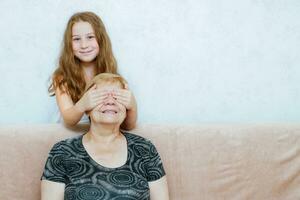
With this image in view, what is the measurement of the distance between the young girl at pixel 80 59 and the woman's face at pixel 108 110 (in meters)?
0.17

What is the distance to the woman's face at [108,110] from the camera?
176cm

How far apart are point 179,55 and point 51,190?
1015mm

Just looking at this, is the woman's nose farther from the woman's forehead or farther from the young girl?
the young girl

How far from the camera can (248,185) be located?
194 centimetres

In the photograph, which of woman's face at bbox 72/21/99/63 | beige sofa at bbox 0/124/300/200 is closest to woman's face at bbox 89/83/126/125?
beige sofa at bbox 0/124/300/200

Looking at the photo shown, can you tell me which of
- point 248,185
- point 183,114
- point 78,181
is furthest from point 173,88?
point 78,181

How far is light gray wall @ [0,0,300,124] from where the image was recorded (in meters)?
2.27

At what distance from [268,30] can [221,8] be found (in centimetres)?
28

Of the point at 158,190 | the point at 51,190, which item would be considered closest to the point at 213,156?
the point at 158,190

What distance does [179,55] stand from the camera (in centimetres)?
235

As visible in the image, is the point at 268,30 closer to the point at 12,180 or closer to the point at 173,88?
the point at 173,88

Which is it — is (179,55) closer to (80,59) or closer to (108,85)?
(80,59)

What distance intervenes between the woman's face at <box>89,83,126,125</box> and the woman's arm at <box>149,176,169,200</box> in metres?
0.28

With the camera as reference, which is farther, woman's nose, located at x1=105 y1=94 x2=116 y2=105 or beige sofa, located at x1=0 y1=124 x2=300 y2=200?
beige sofa, located at x1=0 y1=124 x2=300 y2=200
